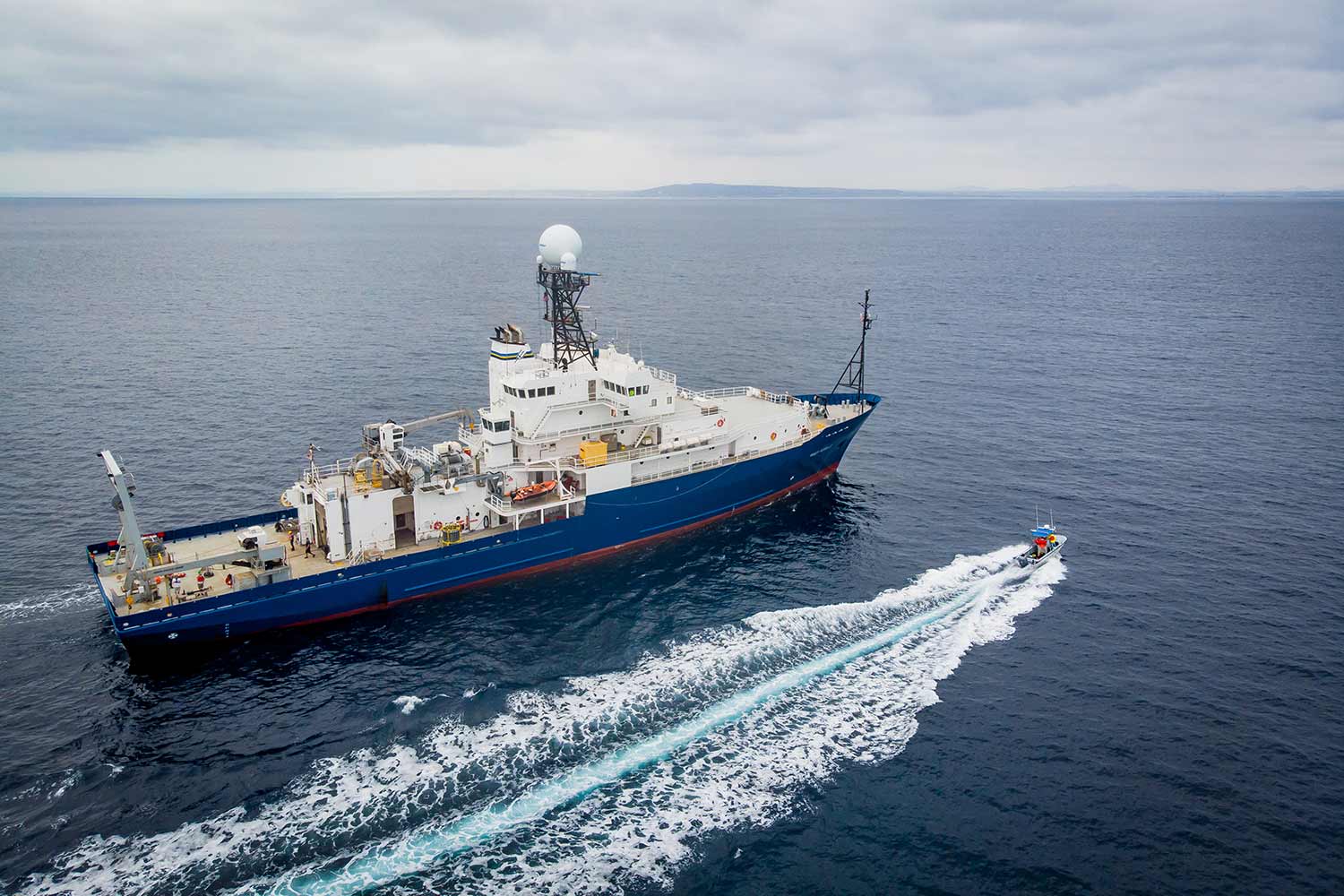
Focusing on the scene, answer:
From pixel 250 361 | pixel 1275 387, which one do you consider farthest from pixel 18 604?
pixel 1275 387

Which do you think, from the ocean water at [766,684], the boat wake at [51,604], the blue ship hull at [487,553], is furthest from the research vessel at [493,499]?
the boat wake at [51,604]

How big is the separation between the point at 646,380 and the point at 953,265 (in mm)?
129739

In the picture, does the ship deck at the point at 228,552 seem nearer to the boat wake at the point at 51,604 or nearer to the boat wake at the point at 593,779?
the boat wake at the point at 51,604

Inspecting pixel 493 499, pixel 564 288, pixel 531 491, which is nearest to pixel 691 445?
pixel 531 491

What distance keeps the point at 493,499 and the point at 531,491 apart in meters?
2.01

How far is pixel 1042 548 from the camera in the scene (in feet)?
143

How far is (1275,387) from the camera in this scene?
235 ft

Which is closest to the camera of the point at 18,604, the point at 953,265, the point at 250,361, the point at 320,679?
the point at 320,679

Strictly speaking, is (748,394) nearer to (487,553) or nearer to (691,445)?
(691,445)

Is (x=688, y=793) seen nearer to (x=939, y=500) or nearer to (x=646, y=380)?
(x=646, y=380)

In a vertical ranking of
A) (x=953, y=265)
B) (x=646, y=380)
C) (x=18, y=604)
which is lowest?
(x=18, y=604)

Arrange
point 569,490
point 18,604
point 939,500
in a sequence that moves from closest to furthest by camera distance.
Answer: point 18,604
point 569,490
point 939,500

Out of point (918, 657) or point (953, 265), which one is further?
point (953, 265)

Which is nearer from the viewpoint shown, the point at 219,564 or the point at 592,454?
the point at 219,564
